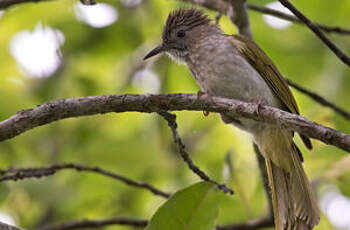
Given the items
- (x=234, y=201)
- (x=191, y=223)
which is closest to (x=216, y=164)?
(x=234, y=201)

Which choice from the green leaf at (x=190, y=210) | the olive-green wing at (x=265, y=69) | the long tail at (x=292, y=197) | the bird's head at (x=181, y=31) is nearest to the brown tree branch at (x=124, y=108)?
the green leaf at (x=190, y=210)

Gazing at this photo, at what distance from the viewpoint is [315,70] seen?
5.97 m

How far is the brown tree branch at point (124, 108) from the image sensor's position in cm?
323

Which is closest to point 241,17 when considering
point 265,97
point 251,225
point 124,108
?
point 265,97

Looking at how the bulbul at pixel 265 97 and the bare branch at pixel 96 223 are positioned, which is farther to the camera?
the bare branch at pixel 96 223

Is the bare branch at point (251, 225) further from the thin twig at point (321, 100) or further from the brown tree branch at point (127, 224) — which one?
the thin twig at point (321, 100)

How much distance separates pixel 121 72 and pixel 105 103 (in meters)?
3.11

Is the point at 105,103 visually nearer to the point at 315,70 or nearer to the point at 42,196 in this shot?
the point at 42,196

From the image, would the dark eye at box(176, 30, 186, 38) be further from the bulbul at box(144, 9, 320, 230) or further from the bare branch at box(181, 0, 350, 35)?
the bulbul at box(144, 9, 320, 230)

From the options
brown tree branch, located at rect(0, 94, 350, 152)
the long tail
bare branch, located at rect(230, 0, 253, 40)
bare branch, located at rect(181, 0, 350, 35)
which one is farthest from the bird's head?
brown tree branch, located at rect(0, 94, 350, 152)

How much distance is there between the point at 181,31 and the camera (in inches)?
205

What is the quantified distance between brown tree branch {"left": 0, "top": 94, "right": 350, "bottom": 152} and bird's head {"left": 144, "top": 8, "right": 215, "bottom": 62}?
169cm

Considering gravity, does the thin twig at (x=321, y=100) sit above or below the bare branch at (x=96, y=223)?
above

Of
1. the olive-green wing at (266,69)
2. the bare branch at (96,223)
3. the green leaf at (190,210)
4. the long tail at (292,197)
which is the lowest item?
the green leaf at (190,210)
